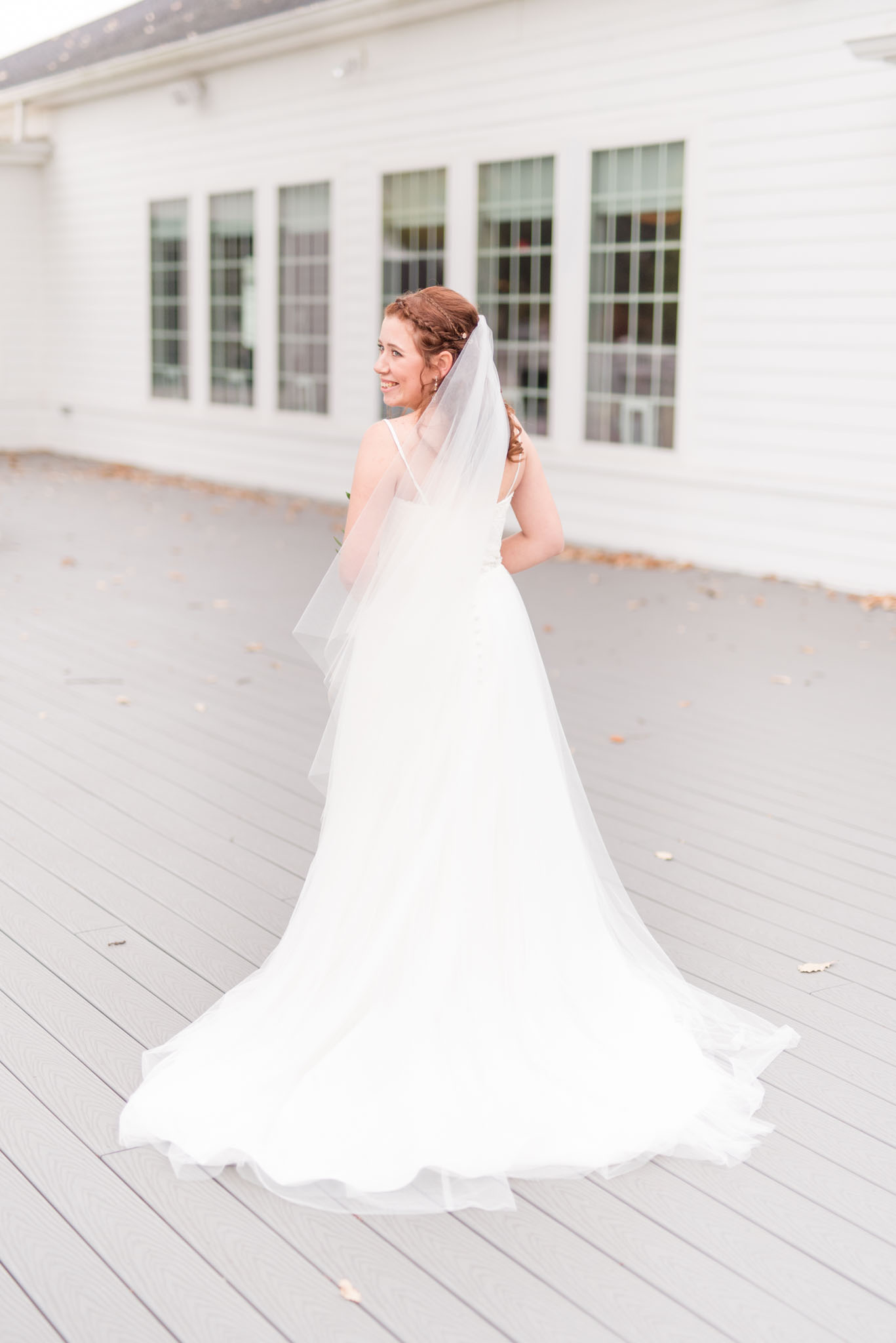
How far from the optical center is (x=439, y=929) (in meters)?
2.84

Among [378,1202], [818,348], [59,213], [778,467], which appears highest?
[59,213]

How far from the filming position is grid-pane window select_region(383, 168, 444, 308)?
12.3m

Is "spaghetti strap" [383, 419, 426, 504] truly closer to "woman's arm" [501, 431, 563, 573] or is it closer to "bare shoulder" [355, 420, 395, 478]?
"bare shoulder" [355, 420, 395, 478]

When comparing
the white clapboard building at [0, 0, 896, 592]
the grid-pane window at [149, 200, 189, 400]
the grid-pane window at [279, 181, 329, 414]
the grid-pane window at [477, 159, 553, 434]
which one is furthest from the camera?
the grid-pane window at [149, 200, 189, 400]

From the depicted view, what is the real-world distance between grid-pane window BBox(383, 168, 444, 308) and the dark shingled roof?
6.18ft

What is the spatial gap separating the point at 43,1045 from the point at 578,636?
5.10 meters

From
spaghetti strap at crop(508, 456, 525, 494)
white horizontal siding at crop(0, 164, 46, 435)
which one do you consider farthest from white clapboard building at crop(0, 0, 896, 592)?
spaghetti strap at crop(508, 456, 525, 494)

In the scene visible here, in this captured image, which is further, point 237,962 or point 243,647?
point 243,647

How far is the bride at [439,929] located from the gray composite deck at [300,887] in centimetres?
11

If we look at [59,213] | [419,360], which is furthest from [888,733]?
[59,213]

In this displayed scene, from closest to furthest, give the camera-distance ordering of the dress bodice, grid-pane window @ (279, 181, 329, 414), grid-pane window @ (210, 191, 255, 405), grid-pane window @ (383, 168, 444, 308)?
the dress bodice
grid-pane window @ (383, 168, 444, 308)
grid-pane window @ (279, 181, 329, 414)
grid-pane window @ (210, 191, 255, 405)

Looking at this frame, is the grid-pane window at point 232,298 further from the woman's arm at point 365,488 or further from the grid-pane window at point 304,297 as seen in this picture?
the woman's arm at point 365,488

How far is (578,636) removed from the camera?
25.8 ft

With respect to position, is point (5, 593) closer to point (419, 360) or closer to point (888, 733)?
point (888, 733)
